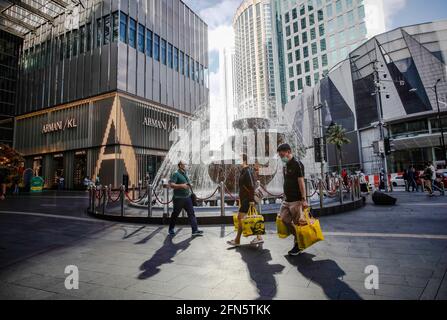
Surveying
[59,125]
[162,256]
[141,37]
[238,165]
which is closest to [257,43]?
[141,37]

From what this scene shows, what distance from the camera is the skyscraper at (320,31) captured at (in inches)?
2175

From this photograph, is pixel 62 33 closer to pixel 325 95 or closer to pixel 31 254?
pixel 31 254

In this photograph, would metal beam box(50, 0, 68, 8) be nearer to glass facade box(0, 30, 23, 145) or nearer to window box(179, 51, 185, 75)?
window box(179, 51, 185, 75)

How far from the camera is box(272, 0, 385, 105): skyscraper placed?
55.2 m

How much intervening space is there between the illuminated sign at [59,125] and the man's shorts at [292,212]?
3116 cm

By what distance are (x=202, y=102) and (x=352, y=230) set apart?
36.6 metres

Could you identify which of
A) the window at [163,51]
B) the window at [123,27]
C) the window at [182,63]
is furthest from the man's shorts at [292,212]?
the window at [182,63]

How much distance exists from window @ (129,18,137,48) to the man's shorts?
1189 inches

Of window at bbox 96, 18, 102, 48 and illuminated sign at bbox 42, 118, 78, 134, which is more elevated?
window at bbox 96, 18, 102, 48

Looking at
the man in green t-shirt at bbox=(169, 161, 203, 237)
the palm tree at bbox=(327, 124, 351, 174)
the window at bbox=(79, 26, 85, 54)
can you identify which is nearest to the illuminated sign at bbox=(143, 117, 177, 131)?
the window at bbox=(79, 26, 85, 54)

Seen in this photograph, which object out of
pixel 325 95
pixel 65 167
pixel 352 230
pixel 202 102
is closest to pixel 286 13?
pixel 325 95

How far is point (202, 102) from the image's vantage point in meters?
40.7

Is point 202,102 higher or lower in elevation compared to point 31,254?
higher
